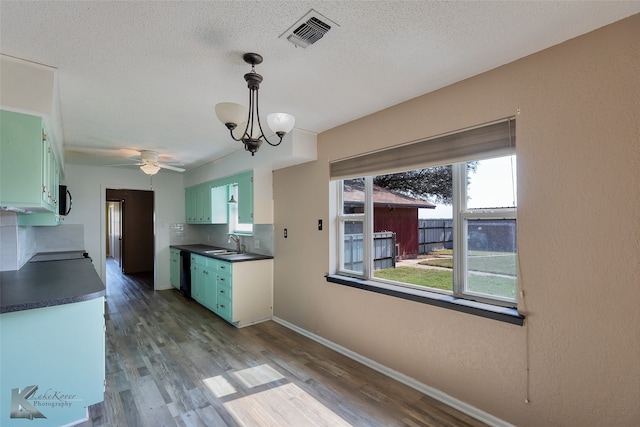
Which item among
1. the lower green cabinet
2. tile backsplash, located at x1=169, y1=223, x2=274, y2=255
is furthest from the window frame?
tile backsplash, located at x1=169, y1=223, x2=274, y2=255

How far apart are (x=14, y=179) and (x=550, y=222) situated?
3241 millimetres

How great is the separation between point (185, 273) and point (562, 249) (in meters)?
5.36

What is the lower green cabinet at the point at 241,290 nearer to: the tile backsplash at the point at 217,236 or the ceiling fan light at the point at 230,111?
the tile backsplash at the point at 217,236

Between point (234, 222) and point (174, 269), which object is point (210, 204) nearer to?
point (234, 222)

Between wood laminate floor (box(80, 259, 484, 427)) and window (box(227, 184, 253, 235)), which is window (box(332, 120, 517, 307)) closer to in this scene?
wood laminate floor (box(80, 259, 484, 427))

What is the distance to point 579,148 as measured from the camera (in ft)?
5.56

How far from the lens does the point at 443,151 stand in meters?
2.32

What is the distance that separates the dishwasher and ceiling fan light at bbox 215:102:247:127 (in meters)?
4.13

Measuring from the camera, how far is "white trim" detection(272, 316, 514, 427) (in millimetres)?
2039

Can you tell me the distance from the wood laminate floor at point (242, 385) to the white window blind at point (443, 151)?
181 centimetres

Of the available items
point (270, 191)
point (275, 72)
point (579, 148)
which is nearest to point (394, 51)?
point (275, 72)

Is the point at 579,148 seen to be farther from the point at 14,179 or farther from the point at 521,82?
the point at 14,179

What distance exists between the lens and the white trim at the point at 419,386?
6.69 feet

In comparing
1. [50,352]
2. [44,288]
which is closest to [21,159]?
[44,288]
